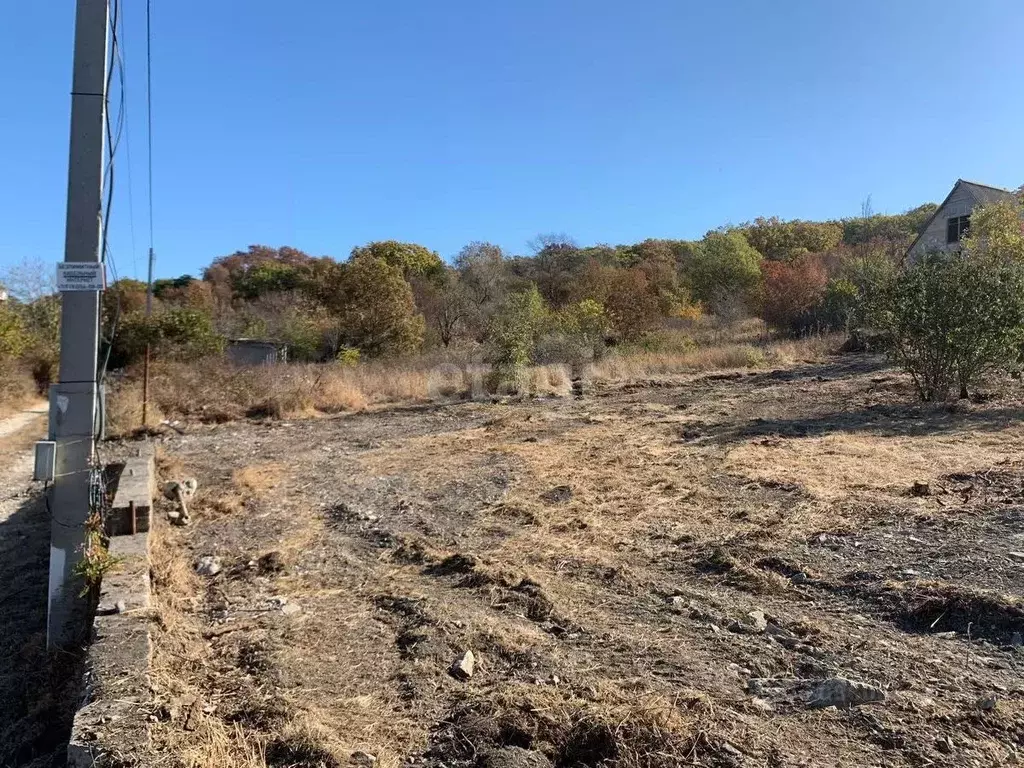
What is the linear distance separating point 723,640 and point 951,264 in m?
11.1

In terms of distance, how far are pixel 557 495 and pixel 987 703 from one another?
4.47 metres

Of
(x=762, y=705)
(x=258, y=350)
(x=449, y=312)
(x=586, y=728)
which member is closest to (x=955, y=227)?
(x=449, y=312)

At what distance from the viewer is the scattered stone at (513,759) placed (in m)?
2.46

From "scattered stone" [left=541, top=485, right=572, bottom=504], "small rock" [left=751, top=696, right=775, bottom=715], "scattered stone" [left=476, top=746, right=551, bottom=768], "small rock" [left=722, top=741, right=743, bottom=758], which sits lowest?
"scattered stone" [left=476, top=746, right=551, bottom=768]

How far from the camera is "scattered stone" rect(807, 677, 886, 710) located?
2814 millimetres

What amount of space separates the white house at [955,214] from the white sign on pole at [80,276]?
1163 inches

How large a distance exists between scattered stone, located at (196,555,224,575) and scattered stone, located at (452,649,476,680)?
8.03ft

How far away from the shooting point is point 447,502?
6.94 metres

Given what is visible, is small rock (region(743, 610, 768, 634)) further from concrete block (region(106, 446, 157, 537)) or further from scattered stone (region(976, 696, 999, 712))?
concrete block (region(106, 446, 157, 537))

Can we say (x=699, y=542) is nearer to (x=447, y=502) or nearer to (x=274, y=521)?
(x=447, y=502)

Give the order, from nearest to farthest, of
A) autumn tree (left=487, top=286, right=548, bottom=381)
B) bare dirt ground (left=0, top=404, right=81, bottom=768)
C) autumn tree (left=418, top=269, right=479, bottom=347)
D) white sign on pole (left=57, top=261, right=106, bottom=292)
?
bare dirt ground (left=0, top=404, right=81, bottom=768) < white sign on pole (left=57, top=261, right=106, bottom=292) < autumn tree (left=487, top=286, right=548, bottom=381) < autumn tree (left=418, top=269, right=479, bottom=347)

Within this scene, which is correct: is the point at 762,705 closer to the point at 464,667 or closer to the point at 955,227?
the point at 464,667

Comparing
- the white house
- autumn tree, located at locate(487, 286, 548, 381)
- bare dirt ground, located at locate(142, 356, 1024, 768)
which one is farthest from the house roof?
bare dirt ground, located at locate(142, 356, 1024, 768)

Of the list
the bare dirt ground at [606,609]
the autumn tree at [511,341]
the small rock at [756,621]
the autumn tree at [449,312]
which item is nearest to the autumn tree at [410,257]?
the autumn tree at [449,312]
